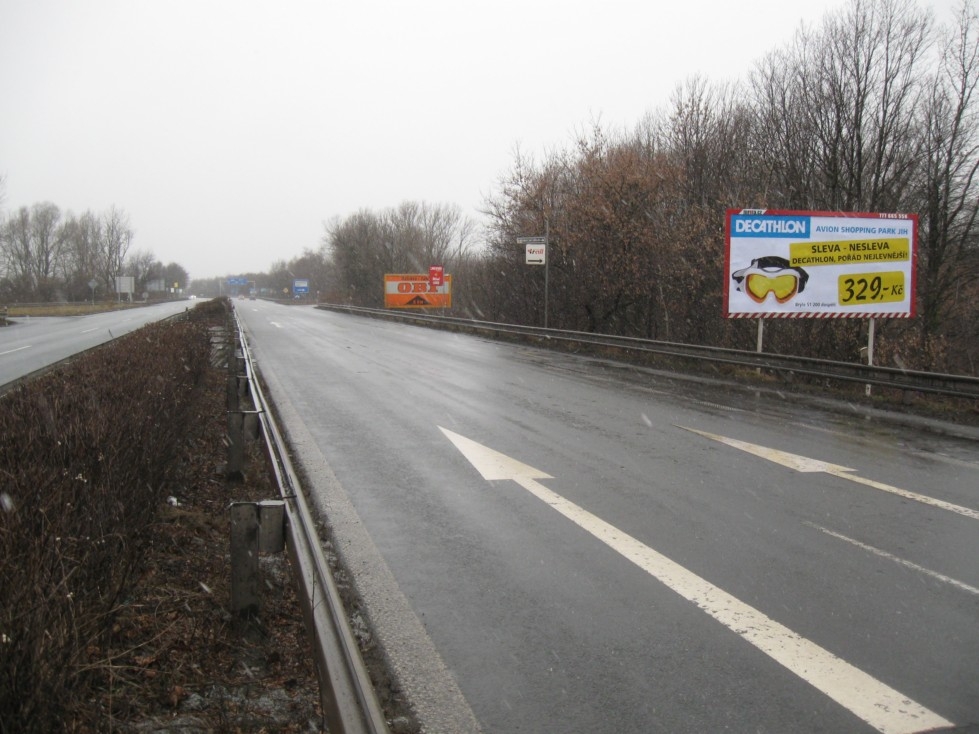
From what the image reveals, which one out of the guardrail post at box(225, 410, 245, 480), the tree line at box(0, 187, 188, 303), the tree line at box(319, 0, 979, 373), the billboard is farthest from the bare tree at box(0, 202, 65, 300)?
the guardrail post at box(225, 410, 245, 480)

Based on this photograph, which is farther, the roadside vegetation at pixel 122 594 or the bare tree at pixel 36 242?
the bare tree at pixel 36 242

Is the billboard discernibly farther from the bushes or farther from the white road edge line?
the white road edge line

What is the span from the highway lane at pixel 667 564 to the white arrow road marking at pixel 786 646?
1cm

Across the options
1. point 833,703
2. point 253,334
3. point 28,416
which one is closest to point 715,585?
point 833,703

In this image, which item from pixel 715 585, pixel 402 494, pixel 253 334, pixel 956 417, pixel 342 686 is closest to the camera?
pixel 342 686

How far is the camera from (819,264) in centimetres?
1593

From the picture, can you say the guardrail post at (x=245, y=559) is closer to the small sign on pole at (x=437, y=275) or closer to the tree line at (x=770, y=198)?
the tree line at (x=770, y=198)

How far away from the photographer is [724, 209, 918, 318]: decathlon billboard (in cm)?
1525

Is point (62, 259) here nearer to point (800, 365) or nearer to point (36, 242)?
point (36, 242)

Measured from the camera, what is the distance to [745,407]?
39.4 feet

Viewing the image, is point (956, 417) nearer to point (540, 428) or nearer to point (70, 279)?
point (540, 428)

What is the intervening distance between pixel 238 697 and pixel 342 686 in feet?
3.69

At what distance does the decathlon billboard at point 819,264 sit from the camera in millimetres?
15250

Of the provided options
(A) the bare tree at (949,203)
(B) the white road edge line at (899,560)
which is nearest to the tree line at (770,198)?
(A) the bare tree at (949,203)
